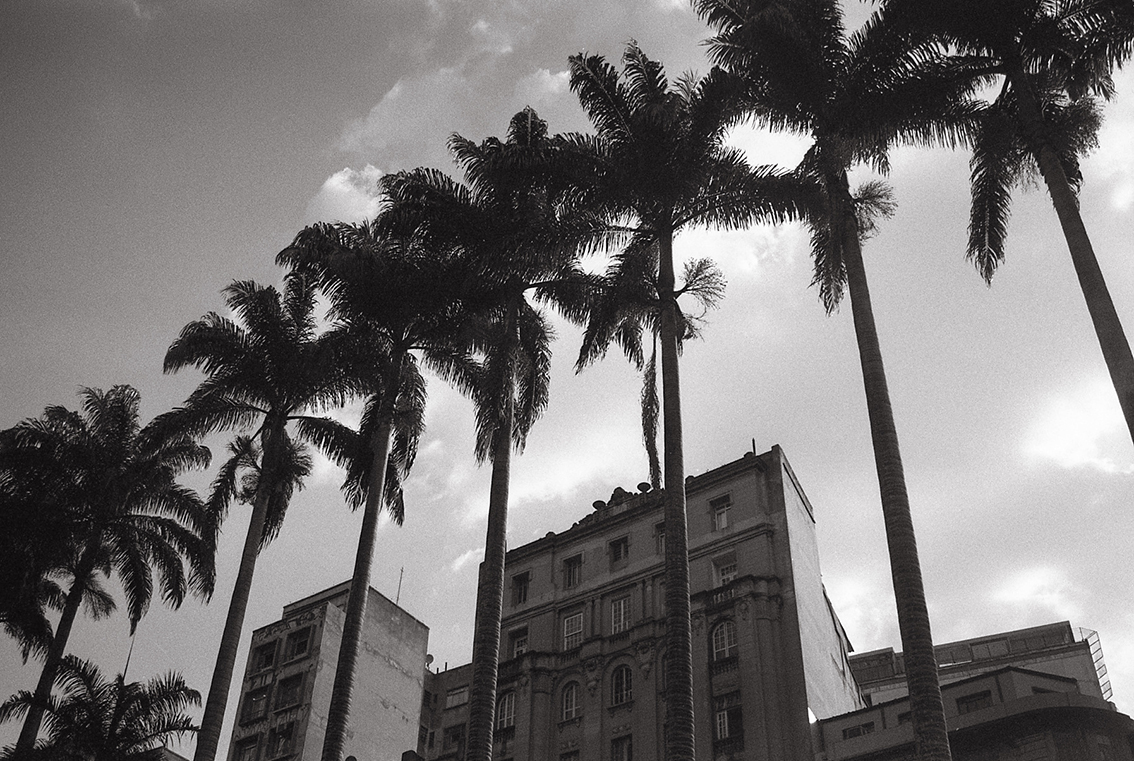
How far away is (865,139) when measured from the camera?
27.2 meters

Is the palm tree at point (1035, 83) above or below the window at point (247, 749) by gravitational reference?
below

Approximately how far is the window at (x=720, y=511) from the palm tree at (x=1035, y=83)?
35.1 metres

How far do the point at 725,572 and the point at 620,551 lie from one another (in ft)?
25.7

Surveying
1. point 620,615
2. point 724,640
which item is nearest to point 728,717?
point 724,640

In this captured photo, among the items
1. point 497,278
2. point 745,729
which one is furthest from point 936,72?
point 745,729

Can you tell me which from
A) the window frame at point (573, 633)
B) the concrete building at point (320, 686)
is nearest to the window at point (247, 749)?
the concrete building at point (320, 686)

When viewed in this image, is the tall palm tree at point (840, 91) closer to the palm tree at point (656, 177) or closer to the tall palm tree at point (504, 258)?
the palm tree at point (656, 177)

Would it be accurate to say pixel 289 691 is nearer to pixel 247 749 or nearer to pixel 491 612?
pixel 247 749

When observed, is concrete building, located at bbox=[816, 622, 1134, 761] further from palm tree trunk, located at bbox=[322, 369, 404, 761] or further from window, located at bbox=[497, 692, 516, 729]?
palm tree trunk, located at bbox=[322, 369, 404, 761]

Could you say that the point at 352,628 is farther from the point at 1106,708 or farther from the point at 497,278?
the point at 1106,708

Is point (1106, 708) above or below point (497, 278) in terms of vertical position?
below

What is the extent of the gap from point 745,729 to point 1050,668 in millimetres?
32020

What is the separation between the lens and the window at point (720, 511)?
6244 centimetres

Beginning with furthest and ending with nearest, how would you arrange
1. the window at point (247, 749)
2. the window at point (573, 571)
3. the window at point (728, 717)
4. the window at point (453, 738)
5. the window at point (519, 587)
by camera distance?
the window at point (247, 749), the window at point (519, 587), the window at point (573, 571), the window at point (453, 738), the window at point (728, 717)
